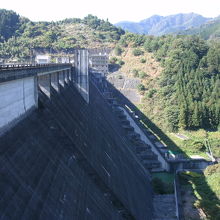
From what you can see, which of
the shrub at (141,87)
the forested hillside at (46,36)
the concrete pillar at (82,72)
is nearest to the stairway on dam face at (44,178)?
the concrete pillar at (82,72)

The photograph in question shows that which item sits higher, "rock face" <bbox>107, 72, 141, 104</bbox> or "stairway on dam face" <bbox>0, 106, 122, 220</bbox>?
"stairway on dam face" <bbox>0, 106, 122, 220</bbox>

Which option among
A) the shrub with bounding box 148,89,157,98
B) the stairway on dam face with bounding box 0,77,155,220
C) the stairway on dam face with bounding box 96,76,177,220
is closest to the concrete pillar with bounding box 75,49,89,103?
the stairway on dam face with bounding box 0,77,155,220

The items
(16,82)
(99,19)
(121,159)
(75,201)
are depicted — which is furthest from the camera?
(99,19)

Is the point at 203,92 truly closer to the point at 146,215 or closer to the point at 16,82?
the point at 146,215

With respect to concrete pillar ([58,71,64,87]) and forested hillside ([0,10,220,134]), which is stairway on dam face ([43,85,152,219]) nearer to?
concrete pillar ([58,71,64,87])

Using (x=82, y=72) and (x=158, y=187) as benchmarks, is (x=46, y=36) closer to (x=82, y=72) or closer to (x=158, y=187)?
(x=82, y=72)

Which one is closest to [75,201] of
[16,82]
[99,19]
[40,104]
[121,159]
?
[16,82]
